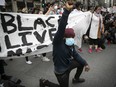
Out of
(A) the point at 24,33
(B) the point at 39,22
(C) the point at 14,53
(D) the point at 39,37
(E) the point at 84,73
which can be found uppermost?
(B) the point at 39,22

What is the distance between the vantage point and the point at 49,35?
480 centimetres

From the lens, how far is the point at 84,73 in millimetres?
4652

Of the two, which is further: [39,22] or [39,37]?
[39,22]

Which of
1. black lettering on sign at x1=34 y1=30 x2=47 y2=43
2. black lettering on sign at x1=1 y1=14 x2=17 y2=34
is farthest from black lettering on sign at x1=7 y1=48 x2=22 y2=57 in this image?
black lettering on sign at x1=34 y1=30 x2=47 y2=43

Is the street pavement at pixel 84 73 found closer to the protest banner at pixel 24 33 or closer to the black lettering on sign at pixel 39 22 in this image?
the protest banner at pixel 24 33

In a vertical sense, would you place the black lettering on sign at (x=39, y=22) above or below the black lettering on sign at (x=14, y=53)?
above

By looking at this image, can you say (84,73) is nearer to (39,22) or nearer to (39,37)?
(39,37)

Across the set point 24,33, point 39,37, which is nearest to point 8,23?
point 24,33

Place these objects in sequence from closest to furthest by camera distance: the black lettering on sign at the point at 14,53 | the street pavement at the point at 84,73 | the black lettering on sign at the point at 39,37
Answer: the black lettering on sign at the point at 14,53
the street pavement at the point at 84,73
the black lettering on sign at the point at 39,37

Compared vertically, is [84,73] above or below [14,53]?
below

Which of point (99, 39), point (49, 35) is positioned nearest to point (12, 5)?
point (99, 39)

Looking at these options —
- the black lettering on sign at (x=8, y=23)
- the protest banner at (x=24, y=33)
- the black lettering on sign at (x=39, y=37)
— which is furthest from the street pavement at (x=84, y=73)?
the black lettering on sign at (x=8, y=23)

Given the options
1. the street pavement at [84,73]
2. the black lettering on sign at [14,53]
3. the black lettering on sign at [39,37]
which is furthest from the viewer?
the black lettering on sign at [39,37]

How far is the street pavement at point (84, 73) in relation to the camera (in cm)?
413
